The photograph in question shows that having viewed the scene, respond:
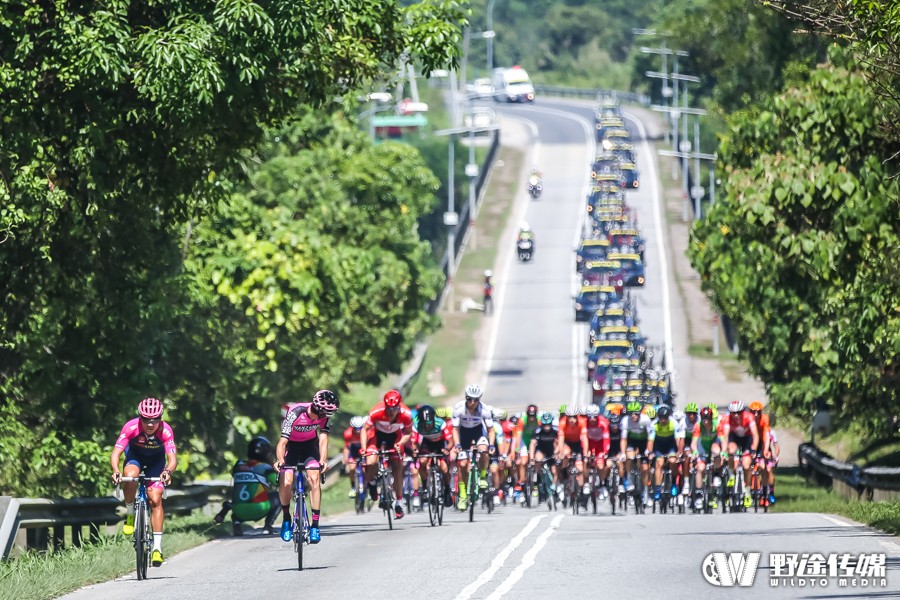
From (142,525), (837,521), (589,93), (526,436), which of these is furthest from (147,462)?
(589,93)

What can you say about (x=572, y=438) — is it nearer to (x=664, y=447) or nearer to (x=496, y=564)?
(x=664, y=447)

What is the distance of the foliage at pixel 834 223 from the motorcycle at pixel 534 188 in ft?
219

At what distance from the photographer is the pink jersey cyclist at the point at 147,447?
17453 millimetres

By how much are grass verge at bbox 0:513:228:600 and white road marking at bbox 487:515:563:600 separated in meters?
3.89

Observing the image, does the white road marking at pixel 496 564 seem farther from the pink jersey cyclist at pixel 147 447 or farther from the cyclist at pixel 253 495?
the pink jersey cyclist at pixel 147 447

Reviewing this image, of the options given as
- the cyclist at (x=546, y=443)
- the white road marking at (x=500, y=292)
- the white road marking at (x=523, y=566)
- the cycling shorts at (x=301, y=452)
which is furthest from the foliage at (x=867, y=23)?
the white road marking at (x=500, y=292)

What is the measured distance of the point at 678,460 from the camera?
90.7 feet

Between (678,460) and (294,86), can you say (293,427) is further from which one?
(678,460)

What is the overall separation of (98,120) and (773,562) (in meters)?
9.38

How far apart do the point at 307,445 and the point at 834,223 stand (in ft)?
32.7

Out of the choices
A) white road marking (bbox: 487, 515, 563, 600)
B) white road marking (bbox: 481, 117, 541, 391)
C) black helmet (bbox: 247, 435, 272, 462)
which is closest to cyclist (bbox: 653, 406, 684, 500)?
white road marking (bbox: 487, 515, 563, 600)

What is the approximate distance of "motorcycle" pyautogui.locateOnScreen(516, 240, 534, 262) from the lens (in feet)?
285

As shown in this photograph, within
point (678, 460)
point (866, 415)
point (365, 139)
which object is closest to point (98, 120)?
point (678, 460)

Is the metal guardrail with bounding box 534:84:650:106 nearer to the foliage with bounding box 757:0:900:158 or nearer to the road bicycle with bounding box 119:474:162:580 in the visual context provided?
the foliage with bounding box 757:0:900:158
